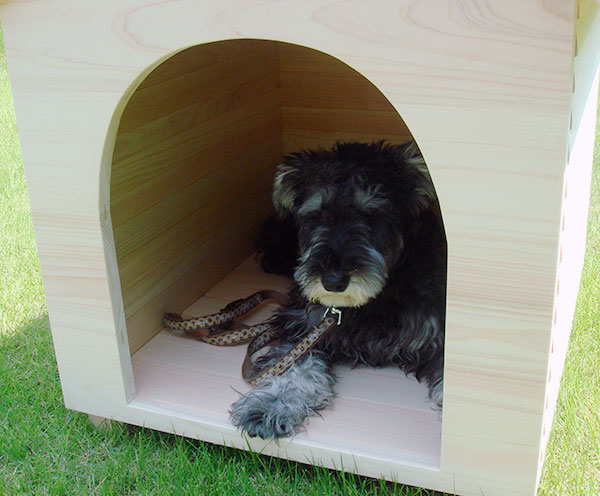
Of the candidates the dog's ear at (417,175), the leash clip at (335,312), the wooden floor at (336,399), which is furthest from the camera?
the leash clip at (335,312)

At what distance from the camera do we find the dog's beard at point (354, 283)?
1.81 m

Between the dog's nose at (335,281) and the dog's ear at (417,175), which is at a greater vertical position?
the dog's ear at (417,175)

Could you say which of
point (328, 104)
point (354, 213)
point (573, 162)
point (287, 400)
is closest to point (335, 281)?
point (354, 213)

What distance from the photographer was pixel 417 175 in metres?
1.97

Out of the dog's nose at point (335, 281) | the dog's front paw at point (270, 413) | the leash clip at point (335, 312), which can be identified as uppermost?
the dog's nose at point (335, 281)

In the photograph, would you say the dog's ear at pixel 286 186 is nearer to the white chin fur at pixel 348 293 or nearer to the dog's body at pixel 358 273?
the dog's body at pixel 358 273

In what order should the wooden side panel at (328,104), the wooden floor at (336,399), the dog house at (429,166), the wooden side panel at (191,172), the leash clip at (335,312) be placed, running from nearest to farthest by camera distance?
the dog house at (429,166)
the wooden floor at (336,399)
the leash clip at (335,312)
the wooden side panel at (191,172)
the wooden side panel at (328,104)

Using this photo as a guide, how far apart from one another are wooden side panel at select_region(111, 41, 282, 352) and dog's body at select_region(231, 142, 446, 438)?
0.44 meters

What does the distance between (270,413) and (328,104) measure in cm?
158

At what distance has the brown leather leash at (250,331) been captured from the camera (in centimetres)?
202

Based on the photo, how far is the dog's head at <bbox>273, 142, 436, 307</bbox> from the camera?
1817 millimetres

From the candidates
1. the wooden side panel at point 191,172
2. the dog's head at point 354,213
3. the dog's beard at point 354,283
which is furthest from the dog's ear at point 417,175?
the wooden side panel at point 191,172

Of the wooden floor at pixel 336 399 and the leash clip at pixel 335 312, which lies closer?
the wooden floor at pixel 336 399

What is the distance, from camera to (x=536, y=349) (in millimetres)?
1447
